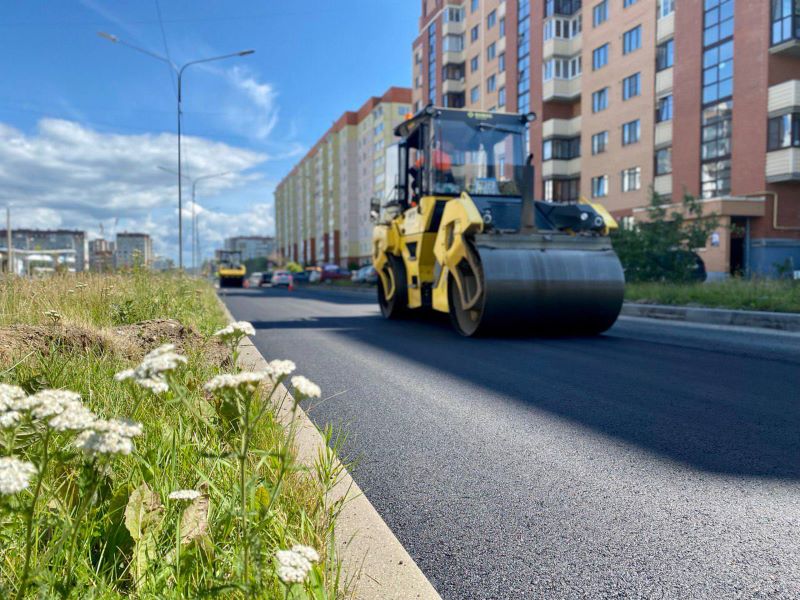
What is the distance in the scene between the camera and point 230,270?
5519 cm

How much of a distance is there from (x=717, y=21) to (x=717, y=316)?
23.5 meters

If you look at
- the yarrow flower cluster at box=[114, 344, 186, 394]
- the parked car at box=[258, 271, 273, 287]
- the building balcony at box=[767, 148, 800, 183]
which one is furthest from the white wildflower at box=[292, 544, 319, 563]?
the parked car at box=[258, 271, 273, 287]

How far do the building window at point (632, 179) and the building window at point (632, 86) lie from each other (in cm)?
405

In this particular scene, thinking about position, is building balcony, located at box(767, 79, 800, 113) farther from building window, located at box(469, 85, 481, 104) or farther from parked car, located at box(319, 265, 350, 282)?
parked car, located at box(319, 265, 350, 282)

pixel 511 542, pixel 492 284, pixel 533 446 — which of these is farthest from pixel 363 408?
pixel 492 284

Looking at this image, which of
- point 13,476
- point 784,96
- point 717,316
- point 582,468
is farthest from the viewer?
point 784,96

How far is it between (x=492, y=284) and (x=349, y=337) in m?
2.40

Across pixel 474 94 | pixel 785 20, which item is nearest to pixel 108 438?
pixel 785 20

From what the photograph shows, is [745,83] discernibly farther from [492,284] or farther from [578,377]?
[578,377]

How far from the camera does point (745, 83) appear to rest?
27.8 m

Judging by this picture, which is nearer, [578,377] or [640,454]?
[640,454]

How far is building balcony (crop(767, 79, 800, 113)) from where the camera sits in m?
25.5

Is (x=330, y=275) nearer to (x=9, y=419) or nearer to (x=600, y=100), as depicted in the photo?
(x=600, y=100)

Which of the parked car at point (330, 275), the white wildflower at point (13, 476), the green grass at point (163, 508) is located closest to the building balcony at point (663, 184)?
the parked car at point (330, 275)
